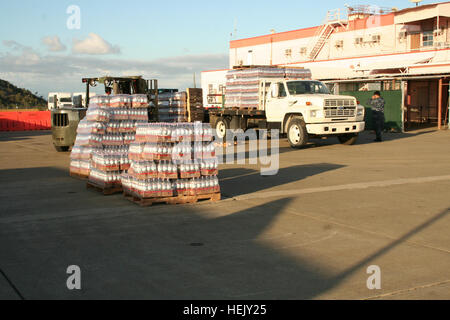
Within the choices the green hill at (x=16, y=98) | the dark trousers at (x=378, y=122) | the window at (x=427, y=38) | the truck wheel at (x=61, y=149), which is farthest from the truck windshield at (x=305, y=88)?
the green hill at (x=16, y=98)

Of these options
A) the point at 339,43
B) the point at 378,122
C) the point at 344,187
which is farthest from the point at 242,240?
the point at 339,43

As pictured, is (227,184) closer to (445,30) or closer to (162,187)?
(162,187)

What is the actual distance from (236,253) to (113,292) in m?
1.84

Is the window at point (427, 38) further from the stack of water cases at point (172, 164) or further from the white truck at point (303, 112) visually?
the stack of water cases at point (172, 164)

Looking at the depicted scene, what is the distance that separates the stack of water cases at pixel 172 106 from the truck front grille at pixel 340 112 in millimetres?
5314

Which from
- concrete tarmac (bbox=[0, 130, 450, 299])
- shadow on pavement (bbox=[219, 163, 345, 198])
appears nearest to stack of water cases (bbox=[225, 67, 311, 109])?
shadow on pavement (bbox=[219, 163, 345, 198])

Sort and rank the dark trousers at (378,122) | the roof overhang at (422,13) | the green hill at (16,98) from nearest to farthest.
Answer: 1. the dark trousers at (378,122)
2. the roof overhang at (422,13)
3. the green hill at (16,98)

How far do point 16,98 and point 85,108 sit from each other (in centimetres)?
7337

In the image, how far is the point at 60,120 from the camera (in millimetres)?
20031

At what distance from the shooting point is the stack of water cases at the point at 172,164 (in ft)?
31.2

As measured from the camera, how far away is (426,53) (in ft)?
118

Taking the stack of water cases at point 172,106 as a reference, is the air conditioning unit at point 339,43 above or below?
above

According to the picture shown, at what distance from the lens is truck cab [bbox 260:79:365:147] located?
19.4 meters

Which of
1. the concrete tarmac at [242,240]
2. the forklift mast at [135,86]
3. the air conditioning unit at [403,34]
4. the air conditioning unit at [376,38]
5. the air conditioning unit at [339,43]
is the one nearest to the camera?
the concrete tarmac at [242,240]
